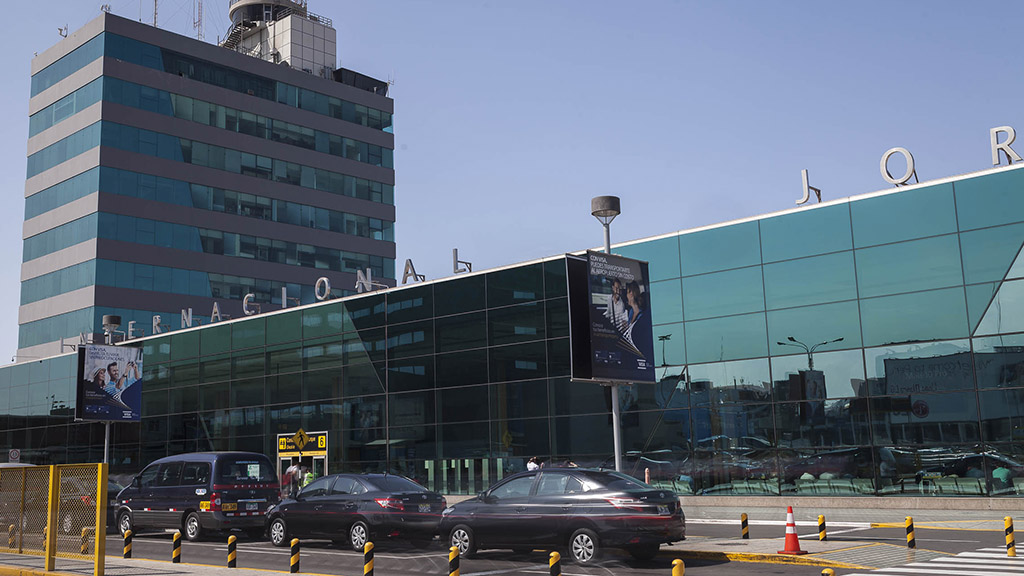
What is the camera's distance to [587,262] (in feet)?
66.8

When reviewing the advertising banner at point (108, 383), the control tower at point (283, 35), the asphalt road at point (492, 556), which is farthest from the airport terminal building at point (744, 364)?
the control tower at point (283, 35)

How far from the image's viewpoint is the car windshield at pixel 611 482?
52.1 ft

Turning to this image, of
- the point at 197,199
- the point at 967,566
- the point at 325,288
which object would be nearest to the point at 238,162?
the point at 197,199

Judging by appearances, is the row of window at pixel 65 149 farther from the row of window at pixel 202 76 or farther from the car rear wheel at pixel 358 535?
the car rear wheel at pixel 358 535

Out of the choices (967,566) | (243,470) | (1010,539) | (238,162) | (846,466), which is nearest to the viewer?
(967,566)

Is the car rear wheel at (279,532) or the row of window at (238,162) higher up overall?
the row of window at (238,162)

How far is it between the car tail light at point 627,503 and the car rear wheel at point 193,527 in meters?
11.0

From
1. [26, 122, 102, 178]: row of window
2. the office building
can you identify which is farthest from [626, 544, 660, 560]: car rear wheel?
[26, 122, 102, 178]: row of window

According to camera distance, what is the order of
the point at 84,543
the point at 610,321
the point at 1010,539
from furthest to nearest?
the point at 610,321 < the point at 84,543 < the point at 1010,539

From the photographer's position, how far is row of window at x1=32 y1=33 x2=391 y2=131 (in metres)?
62.3

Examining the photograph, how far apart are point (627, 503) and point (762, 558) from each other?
2.49 m

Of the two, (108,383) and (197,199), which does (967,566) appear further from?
(197,199)

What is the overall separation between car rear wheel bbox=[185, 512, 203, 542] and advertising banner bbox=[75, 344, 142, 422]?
572 inches

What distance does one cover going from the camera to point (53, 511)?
15.8 meters
